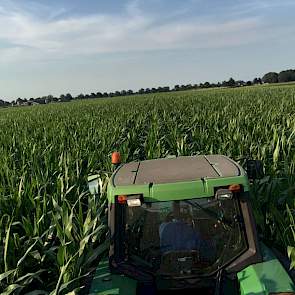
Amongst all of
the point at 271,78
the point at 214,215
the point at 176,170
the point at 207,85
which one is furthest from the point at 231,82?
the point at 214,215

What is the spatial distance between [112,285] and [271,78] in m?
83.4

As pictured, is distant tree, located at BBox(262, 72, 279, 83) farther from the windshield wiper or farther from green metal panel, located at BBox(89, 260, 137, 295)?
green metal panel, located at BBox(89, 260, 137, 295)

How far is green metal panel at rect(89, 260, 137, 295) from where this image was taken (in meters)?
2.45

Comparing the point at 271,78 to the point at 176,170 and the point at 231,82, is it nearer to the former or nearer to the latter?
the point at 231,82

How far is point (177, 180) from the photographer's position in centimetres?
248

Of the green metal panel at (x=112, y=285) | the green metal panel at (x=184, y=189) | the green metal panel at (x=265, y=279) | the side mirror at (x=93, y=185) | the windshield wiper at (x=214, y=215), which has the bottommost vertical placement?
the green metal panel at (x=112, y=285)

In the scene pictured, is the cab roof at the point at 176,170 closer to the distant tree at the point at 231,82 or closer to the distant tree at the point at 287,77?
the distant tree at the point at 231,82

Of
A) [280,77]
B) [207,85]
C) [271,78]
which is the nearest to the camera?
[280,77]

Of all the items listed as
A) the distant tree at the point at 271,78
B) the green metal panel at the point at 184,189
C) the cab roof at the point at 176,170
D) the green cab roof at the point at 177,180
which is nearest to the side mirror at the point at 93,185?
the cab roof at the point at 176,170

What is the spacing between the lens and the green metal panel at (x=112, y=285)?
2.45 meters

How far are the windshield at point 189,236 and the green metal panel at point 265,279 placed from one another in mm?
128

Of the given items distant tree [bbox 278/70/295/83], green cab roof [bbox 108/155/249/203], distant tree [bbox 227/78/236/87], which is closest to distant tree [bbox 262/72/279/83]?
distant tree [bbox 278/70/295/83]

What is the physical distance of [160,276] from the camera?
2.57 m

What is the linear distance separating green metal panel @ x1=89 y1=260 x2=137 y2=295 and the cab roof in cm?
53
